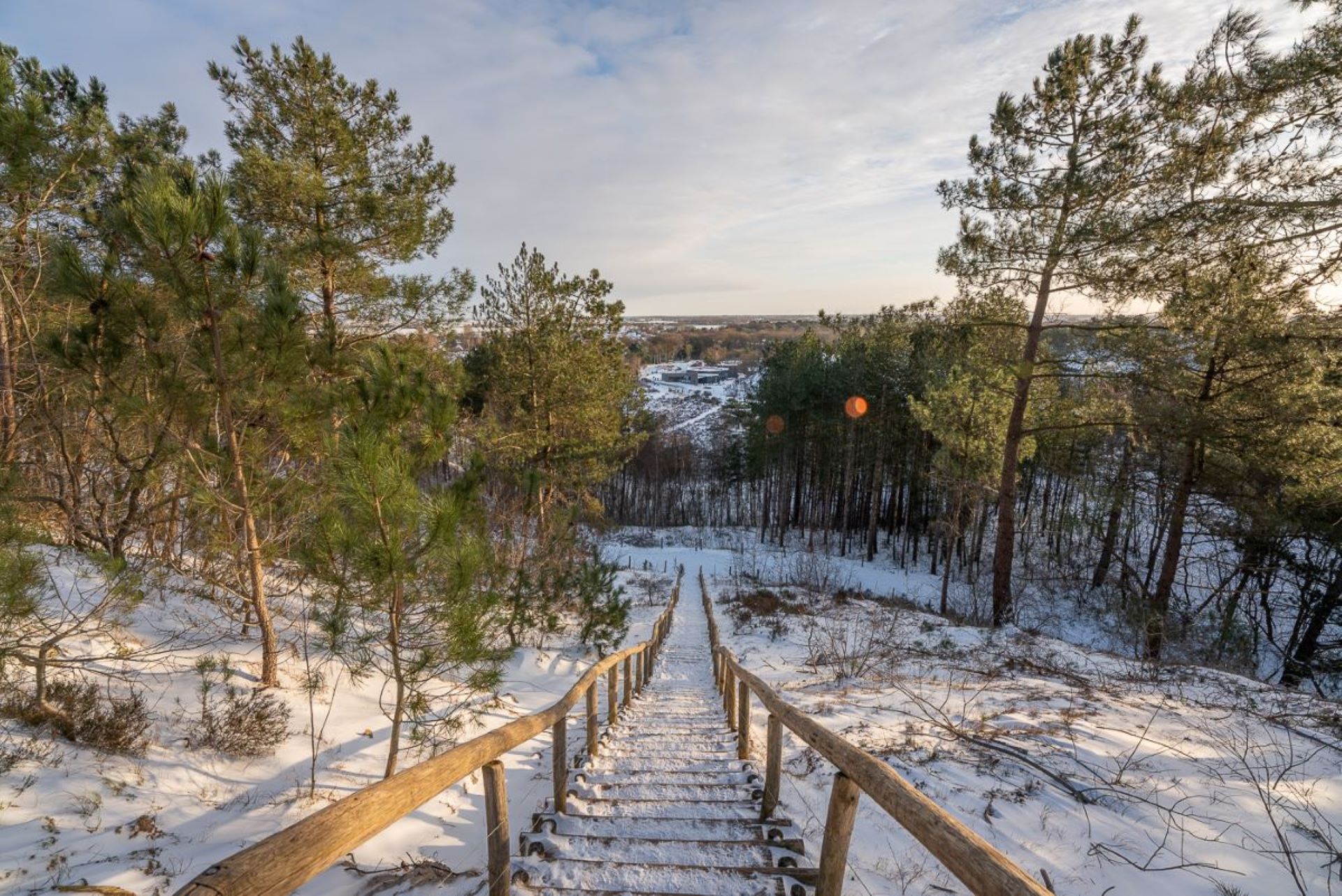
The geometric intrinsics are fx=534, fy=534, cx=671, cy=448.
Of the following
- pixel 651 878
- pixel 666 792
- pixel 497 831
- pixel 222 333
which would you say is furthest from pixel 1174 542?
pixel 222 333

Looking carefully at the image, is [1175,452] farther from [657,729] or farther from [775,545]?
[775,545]

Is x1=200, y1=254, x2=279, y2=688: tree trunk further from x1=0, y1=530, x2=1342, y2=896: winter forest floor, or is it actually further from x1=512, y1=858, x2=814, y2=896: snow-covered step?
x1=512, y1=858, x2=814, y2=896: snow-covered step

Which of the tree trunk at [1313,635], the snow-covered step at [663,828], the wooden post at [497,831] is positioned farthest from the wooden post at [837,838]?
the tree trunk at [1313,635]

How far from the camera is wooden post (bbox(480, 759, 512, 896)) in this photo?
209 centimetres

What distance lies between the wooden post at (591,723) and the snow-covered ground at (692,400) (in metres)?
36.2

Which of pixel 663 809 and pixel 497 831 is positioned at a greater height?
pixel 497 831

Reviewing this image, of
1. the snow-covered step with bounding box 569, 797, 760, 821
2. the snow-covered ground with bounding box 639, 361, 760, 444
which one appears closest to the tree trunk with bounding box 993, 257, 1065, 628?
the snow-covered step with bounding box 569, 797, 760, 821

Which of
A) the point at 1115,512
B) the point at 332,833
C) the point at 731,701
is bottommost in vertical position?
the point at 731,701

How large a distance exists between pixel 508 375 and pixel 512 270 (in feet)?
7.89

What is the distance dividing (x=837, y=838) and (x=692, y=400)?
257ft

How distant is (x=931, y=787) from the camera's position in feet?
11.7

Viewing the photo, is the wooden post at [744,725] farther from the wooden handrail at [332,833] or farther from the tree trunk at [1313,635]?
the tree trunk at [1313,635]

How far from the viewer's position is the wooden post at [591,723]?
4.06 metres

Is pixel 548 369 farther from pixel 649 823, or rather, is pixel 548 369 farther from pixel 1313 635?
pixel 1313 635
